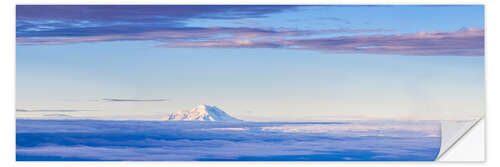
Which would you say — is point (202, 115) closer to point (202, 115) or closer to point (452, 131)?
point (202, 115)

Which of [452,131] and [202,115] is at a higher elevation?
[202,115]

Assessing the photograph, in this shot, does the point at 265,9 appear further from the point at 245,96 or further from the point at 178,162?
the point at 178,162

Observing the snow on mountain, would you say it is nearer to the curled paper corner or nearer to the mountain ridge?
the mountain ridge

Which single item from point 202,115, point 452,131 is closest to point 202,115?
point 202,115

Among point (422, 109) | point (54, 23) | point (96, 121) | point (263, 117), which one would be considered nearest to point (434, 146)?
point (422, 109)

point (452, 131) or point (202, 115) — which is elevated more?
point (202, 115)

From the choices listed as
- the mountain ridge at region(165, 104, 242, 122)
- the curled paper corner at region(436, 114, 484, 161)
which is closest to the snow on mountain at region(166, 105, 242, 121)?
the mountain ridge at region(165, 104, 242, 122)
